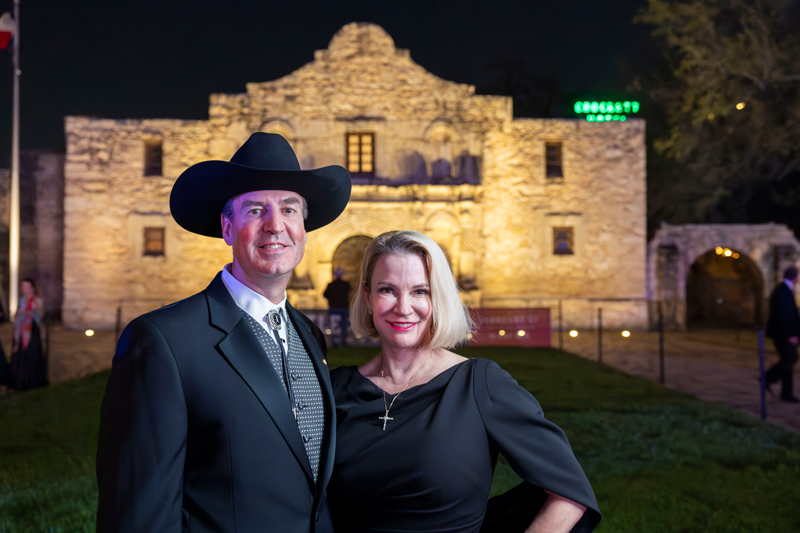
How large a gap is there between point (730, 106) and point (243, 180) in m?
21.1

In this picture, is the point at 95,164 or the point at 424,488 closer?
the point at 424,488

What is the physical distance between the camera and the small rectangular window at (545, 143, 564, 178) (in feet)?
69.5

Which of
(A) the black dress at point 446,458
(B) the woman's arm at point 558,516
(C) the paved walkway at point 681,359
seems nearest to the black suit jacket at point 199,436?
(A) the black dress at point 446,458

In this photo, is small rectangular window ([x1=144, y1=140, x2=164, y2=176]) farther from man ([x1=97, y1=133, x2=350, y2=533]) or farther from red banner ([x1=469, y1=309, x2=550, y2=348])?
man ([x1=97, y1=133, x2=350, y2=533])

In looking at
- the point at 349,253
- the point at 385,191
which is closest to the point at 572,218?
the point at 385,191

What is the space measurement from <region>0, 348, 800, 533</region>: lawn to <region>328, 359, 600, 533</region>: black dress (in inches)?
105

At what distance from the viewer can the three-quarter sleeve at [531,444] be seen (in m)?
2.17

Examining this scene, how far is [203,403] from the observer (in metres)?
1.85

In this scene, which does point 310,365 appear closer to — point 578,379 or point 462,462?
point 462,462

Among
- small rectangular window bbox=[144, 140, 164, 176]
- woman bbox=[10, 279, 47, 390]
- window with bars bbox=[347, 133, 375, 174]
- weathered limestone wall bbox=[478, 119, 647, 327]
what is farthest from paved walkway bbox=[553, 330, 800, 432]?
small rectangular window bbox=[144, 140, 164, 176]

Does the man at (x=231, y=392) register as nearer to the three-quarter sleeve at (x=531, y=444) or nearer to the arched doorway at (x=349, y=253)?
the three-quarter sleeve at (x=531, y=444)

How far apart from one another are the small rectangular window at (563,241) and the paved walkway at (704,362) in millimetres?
2955

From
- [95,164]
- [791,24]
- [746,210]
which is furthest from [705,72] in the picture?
[95,164]

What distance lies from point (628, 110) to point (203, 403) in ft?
77.8
